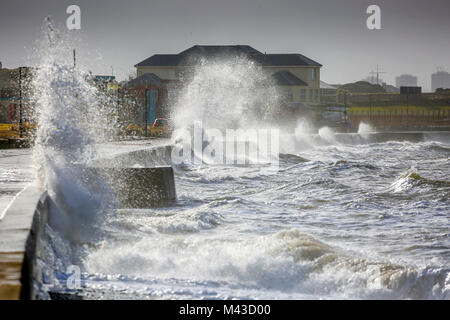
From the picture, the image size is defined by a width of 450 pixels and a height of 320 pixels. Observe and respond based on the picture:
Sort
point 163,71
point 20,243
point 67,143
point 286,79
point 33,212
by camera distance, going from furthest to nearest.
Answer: point 163,71, point 286,79, point 67,143, point 33,212, point 20,243

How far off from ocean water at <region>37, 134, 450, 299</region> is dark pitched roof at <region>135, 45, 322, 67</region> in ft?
195

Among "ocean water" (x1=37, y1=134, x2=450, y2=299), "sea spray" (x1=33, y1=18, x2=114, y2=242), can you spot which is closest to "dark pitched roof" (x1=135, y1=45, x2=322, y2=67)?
"ocean water" (x1=37, y1=134, x2=450, y2=299)

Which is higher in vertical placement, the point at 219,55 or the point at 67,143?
the point at 219,55

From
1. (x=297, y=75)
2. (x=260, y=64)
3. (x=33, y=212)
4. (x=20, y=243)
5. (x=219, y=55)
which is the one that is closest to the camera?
(x=20, y=243)

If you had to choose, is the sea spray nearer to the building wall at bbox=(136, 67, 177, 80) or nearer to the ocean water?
the ocean water

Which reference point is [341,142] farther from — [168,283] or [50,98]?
[168,283]

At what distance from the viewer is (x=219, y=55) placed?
71.1m

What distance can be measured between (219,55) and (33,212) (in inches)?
2654

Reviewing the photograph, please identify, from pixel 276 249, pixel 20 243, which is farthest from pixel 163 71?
pixel 20 243

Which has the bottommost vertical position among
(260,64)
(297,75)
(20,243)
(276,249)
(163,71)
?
(276,249)

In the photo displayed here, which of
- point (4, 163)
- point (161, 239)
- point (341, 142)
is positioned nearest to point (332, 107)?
point (341, 142)

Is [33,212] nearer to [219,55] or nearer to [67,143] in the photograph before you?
[67,143]

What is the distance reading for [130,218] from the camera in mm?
7957
